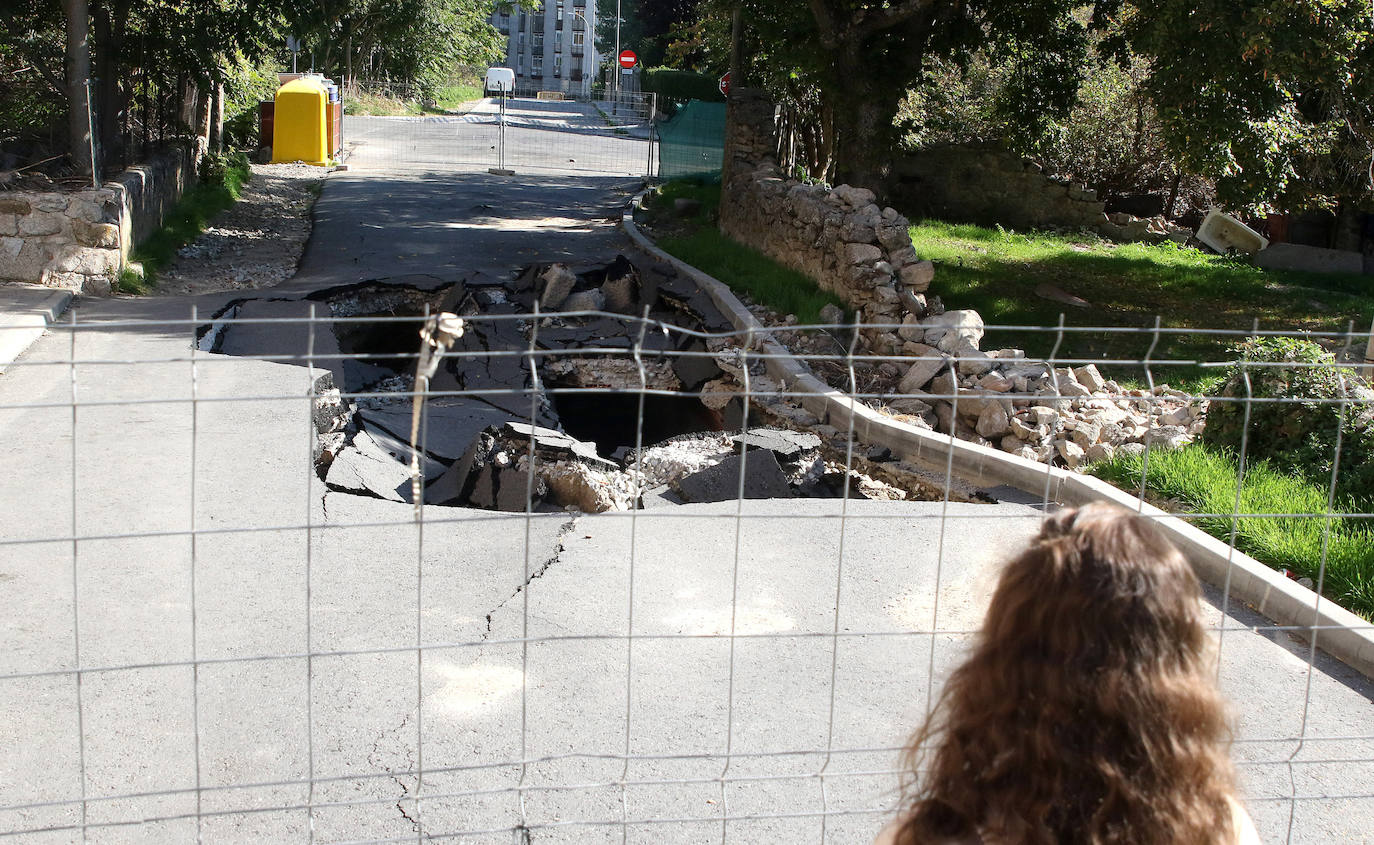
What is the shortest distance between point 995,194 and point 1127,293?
587cm

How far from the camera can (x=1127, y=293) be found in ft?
49.1

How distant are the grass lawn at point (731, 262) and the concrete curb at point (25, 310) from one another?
665cm

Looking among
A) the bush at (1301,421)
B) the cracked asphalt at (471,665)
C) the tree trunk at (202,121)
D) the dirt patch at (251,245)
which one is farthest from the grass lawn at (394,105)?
the bush at (1301,421)

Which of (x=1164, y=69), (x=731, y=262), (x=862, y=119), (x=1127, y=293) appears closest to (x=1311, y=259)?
(x=1127, y=293)

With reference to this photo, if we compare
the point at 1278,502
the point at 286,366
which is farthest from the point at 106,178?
the point at 1278,502

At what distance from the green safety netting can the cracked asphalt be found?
14.8m

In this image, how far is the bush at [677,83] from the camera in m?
42.4

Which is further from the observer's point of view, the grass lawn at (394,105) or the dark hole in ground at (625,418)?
the grass lawn at (394,105)

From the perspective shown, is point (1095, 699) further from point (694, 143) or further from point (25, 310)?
point (694, 143)

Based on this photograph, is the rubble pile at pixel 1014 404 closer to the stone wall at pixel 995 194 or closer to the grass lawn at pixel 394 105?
the stone wall at pixel 995 194

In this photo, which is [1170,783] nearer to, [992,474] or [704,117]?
[992,474]

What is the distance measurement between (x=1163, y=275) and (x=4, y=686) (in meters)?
15.0

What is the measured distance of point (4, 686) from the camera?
4.39 m

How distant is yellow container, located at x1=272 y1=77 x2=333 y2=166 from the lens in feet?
78.4
